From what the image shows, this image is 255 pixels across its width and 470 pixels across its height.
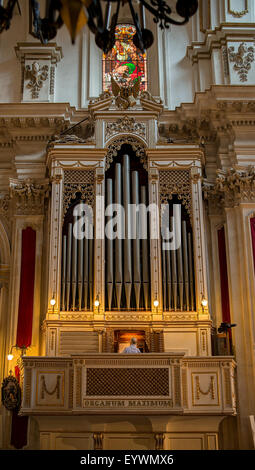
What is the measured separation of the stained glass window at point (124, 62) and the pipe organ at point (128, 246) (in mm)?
3034

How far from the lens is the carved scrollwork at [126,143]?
47.4ft

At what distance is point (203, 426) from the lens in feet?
38.3

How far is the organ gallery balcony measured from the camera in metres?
11.2

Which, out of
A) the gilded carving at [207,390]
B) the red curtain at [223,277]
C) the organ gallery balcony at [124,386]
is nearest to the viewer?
the organ gallery balcony at [124,386]

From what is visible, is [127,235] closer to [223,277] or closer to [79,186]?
Answer: [79,186]

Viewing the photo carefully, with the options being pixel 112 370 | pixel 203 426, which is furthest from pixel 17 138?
pixel 203 426

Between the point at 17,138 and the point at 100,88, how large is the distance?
262 cm

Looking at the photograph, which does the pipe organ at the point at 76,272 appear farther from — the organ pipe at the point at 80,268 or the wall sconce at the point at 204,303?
the wall sconce at the point at 204,303

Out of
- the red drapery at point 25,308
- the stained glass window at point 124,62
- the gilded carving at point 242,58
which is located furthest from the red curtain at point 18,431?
the gilded carving at point 242,58

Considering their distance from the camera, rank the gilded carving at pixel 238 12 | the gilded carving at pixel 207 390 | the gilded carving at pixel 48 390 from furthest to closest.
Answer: the gilded carving at pixel 238 12, the gilded carving at pixel 207 390, the gilded carving at pixel 48 390

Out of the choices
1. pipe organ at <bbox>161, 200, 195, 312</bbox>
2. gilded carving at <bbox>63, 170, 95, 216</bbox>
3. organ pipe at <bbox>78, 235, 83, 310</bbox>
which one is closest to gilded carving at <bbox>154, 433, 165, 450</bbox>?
pipe organ at <bbox>161, 200, 195, 312</bbox>

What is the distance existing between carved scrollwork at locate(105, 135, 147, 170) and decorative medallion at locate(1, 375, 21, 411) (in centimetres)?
498

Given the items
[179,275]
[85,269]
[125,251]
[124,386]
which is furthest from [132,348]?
[125,251]
